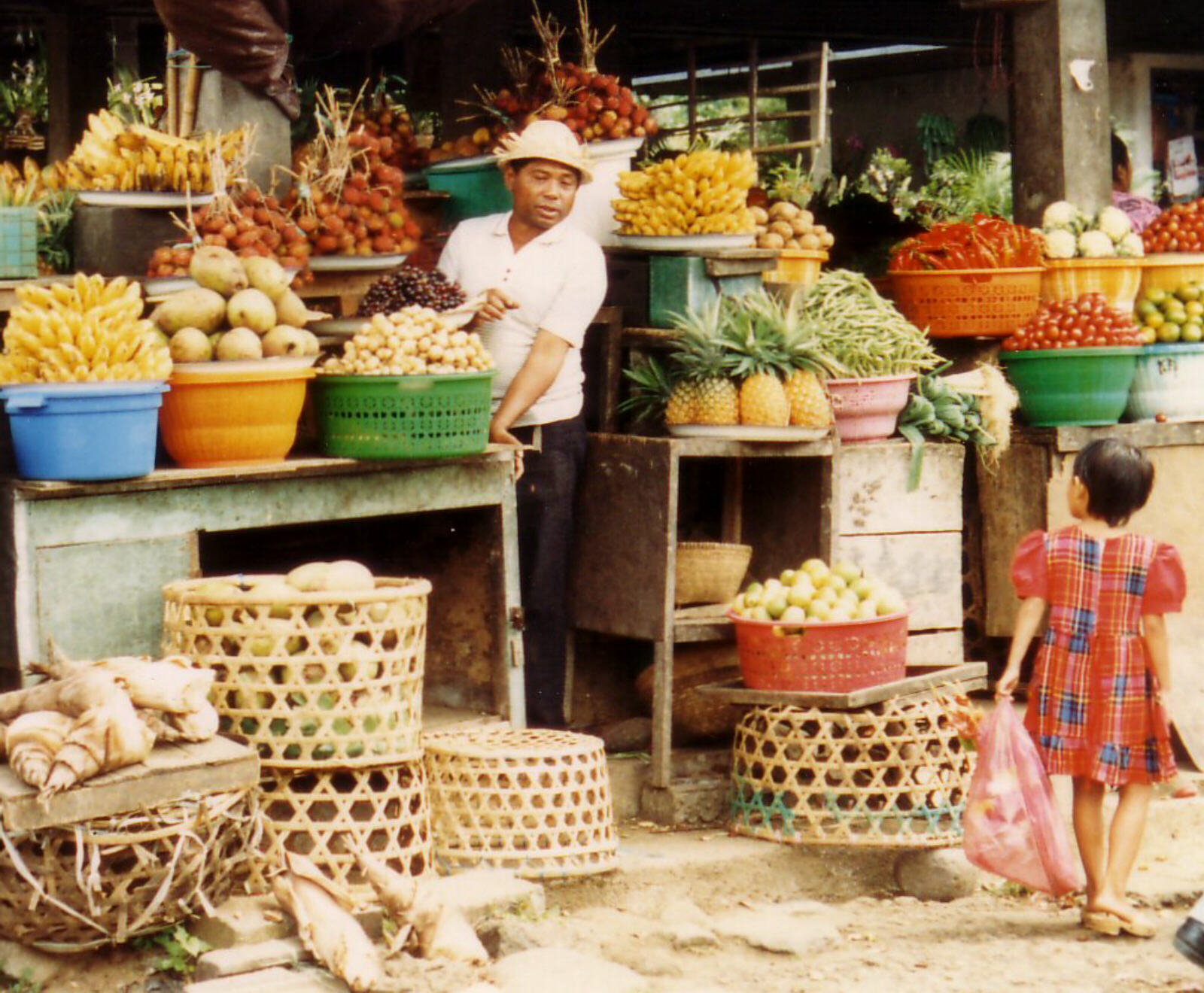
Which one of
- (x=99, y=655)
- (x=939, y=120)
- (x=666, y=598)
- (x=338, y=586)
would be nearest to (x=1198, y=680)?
(x=666, y=598)

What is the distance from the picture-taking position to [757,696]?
593 cm

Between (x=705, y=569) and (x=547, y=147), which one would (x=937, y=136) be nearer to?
(x=705, y=569)

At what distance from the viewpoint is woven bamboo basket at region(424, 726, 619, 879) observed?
5.30 meters

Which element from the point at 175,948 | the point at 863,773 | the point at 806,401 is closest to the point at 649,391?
the point at 806,401

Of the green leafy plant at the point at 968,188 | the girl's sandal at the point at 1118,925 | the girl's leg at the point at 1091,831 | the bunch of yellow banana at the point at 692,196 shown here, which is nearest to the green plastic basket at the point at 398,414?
the bunch of yellow banana at the point at 692,196

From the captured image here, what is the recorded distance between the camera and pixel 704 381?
6281 millimetres

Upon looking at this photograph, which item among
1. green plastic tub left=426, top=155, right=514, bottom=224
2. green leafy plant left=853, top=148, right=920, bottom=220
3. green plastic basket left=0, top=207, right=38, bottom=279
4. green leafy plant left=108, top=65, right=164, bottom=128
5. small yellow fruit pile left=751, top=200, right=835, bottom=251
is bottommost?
green plastic basket left=0, top=207, right=38, bottom=279

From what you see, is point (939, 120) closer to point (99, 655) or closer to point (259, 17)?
point (259, 17)

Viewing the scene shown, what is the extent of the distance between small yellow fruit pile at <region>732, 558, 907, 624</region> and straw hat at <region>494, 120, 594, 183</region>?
4.89ft

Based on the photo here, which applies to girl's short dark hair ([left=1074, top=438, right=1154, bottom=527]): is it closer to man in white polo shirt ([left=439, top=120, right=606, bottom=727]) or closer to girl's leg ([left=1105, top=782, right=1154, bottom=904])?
girl's leg ([left=1105, top=782, right=1154, bottom=904])

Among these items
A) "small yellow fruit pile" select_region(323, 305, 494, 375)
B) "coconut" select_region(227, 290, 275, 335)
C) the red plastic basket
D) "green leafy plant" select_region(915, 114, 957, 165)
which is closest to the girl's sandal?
the red plastic basket

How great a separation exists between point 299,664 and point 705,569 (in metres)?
2.04

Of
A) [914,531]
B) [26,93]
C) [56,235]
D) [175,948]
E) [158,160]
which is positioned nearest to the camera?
[175,948]

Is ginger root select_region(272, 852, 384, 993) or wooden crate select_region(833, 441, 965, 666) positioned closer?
ginger root select_region(272, 852, 384, 993)
